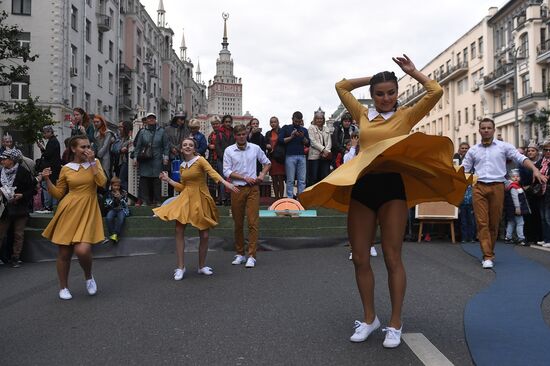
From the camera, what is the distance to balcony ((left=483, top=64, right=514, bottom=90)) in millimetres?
55156

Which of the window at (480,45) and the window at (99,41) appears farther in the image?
the window at (480,45)

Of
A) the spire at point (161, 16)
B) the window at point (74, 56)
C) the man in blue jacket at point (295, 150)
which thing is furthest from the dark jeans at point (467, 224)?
the spire at point (161, 16)

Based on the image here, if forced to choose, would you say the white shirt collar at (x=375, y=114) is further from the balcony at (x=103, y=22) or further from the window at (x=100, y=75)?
the balcony at (x=103, y=22)

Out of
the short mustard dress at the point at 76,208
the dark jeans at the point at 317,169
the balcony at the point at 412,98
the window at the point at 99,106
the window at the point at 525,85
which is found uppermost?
the balcony at the point at 412,98

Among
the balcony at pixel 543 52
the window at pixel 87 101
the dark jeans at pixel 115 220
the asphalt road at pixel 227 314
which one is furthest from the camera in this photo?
the balcony at pixel 543 52

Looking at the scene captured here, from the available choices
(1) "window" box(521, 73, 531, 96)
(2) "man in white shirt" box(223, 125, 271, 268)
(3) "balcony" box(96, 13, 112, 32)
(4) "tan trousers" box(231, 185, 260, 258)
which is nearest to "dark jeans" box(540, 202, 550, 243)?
(2) "man in white shirt" box(223, 125, 271, 268)

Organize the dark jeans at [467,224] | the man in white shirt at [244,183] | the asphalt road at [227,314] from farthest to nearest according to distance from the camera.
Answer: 1. the dark jeans at [467,224]
2. the man in white shirt at [244,183]
3. the asphalt road at [227,314]

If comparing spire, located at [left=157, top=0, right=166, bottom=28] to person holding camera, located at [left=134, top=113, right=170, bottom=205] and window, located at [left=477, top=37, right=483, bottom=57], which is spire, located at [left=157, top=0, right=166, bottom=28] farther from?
person holding camera, located at [left=134, top=113, right=170, bottom=205]

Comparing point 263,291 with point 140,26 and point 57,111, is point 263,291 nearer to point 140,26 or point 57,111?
point 57,111

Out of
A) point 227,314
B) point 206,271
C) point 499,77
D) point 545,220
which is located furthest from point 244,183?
point 499,77

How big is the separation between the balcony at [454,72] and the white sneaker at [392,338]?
226ft

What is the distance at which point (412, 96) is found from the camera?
8794 centimetres

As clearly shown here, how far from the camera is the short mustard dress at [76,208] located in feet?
20.9

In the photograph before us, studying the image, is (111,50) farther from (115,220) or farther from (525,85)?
(115,220)
